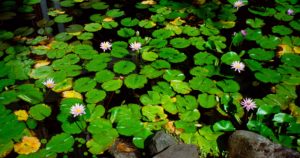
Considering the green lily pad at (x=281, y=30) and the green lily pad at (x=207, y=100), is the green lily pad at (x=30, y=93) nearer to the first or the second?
the green lily pad at (x=207, y=100)

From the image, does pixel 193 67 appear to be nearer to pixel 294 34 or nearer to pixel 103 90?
Answer: pixel 103 90

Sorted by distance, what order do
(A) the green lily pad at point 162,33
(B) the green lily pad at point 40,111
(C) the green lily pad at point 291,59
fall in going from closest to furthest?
(B) the green lily pad at point 40,111 → (C) the green lily pad at point 291,59 → (A) the green lily pad at point 162,33

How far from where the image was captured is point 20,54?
2.43 metres

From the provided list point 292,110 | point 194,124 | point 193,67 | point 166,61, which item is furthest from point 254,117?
point 166,61

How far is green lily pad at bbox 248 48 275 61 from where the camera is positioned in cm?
236

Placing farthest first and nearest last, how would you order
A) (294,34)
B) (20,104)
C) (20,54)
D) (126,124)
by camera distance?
(294,34), (20,54), (20,104), (126,124)

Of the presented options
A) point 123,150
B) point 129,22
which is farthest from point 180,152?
point 129,22

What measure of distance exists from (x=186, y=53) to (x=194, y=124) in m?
0.77

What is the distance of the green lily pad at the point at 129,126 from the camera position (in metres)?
1.84

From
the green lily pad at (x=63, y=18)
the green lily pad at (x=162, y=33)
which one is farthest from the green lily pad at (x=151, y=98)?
the green lily pad at (x=63, y=18)

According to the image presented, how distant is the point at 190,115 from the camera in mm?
1952

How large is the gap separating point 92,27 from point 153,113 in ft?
3.77

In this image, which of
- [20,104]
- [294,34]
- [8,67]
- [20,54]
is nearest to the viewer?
[20,104]

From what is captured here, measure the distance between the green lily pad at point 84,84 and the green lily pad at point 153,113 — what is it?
0.42 m
